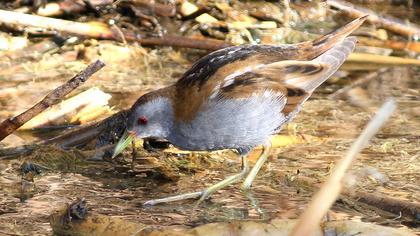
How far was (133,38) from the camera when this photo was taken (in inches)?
327

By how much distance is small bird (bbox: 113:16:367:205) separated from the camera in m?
4.89

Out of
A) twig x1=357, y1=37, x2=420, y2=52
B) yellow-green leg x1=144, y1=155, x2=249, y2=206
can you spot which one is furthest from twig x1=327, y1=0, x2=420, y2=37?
yellow-green leg x1=144, y1=155, x2=249, y2=206

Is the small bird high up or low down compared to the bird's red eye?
up

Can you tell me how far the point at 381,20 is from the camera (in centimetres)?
927

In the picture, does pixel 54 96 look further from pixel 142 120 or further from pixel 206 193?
pixel 206 193

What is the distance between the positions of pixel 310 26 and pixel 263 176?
4.41 m

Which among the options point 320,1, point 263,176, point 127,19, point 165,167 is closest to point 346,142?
point 263,176

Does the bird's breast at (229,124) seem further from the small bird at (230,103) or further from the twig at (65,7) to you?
the twig at (65,7)

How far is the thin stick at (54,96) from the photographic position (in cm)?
471

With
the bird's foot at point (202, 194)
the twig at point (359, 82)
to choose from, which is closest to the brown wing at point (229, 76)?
the bird's foot at point (202, 194)

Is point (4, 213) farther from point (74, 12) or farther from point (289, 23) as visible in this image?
point (289, 23)

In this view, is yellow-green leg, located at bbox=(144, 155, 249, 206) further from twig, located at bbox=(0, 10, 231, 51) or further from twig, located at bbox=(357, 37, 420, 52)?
twig, located at bbox=(357, 37, 420, 52)

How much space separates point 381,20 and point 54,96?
525 cm

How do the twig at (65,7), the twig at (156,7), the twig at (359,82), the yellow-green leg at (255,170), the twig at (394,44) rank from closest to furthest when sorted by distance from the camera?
the yellow-green leg at (255,170), the twig at (359,82), the twig at (65,7), the twig at (156,7), the twig at (394,44)
